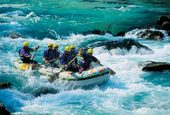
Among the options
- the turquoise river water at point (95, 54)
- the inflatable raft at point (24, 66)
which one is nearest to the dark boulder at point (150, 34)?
A: the turquoise river water at point (95, 54)

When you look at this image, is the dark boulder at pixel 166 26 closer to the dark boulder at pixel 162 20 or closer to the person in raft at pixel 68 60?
the dark boulder at pixel 162 20

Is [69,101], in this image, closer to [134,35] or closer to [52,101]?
[52,101]

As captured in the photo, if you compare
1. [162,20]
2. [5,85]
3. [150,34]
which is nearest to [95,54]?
[150,34]

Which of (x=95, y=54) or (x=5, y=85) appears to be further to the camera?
(x=95, y=54)

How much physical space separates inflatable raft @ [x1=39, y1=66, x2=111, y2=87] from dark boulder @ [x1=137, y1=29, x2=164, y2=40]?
11089 millimetres

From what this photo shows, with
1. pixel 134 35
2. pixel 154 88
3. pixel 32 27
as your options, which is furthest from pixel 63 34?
pixel 154 88

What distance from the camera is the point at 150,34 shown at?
27.1 m

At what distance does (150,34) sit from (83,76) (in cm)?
1217

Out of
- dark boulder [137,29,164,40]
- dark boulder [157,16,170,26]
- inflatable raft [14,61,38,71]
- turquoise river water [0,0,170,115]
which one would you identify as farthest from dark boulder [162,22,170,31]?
inflatable raft [14,61,38,71]

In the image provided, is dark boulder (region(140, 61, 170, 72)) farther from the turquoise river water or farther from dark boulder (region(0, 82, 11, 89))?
dark boulder (region(0, 82, 11, 89))

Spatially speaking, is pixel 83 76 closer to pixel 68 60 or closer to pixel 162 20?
pixel 68 60

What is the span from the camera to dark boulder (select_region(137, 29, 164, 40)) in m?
26.9

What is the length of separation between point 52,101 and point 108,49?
822 centimetres

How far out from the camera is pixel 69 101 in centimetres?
1523
